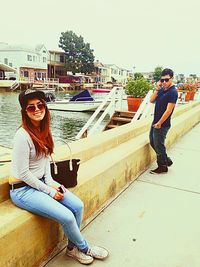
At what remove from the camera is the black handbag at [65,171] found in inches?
101

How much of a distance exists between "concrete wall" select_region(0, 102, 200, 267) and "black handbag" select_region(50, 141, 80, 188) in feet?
0.44

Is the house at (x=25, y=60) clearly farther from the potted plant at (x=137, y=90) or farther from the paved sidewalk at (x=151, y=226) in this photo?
the paved sidewalk at (x=151, y=226)

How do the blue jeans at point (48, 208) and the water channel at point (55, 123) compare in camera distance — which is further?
the water channel at point (55, 123)

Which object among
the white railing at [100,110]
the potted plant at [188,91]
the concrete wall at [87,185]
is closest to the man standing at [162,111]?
the concrete wall at [87,185]

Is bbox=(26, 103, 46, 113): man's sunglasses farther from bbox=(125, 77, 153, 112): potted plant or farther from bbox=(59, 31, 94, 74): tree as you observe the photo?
bbox=(59, 31, 94, 74): tree

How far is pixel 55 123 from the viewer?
76.8 ft

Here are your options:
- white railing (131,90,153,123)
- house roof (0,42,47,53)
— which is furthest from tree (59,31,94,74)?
white railing (131,90,153,123)

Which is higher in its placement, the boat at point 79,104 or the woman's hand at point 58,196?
the woman's hand at point 58,196

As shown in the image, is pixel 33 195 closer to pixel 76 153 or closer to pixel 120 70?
pixel 76 153

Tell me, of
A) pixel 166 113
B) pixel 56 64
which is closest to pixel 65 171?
pixel 166 113

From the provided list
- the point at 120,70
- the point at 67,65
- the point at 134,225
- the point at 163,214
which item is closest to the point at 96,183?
the point at 134,225

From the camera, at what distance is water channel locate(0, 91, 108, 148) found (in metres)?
18.6

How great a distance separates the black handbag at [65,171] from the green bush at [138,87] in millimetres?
8485

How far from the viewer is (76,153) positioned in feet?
11.7
